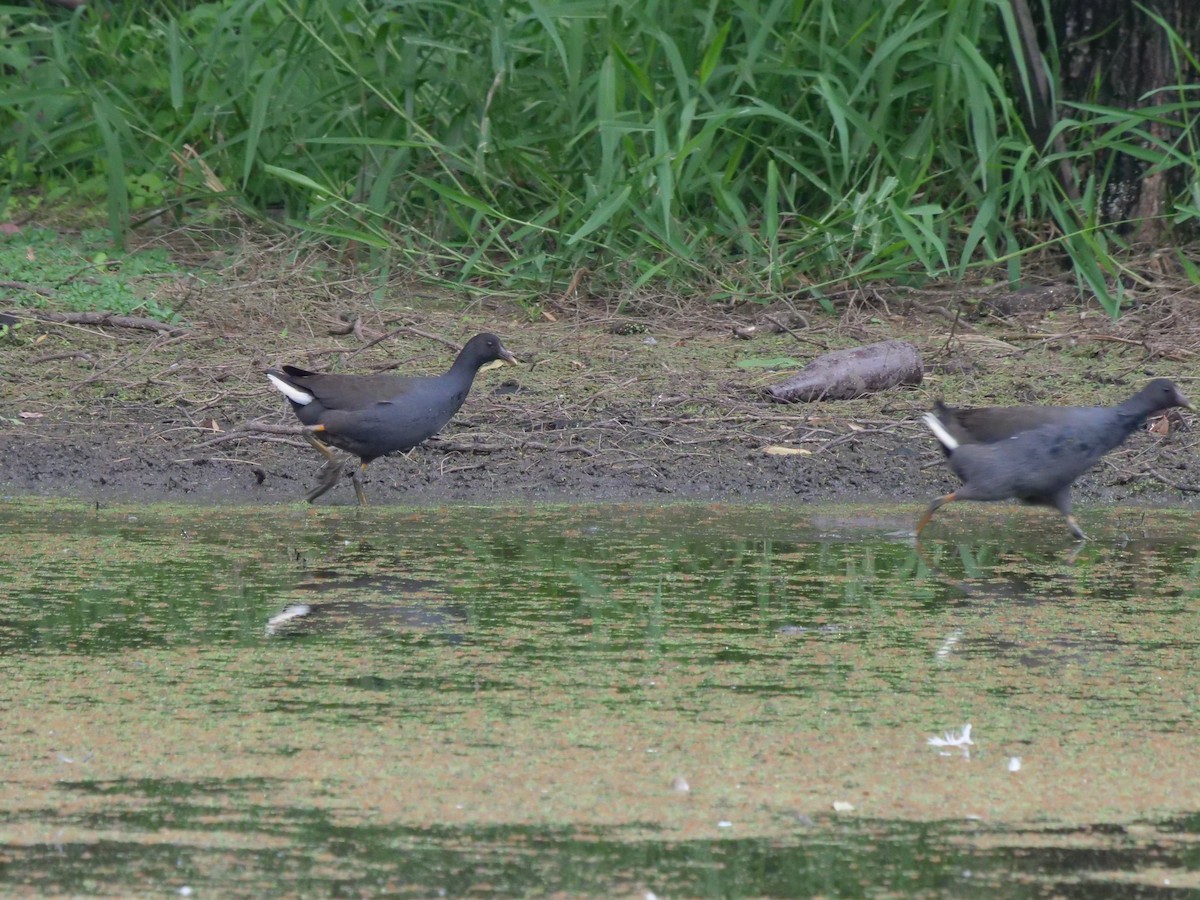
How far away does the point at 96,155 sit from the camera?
870 cm

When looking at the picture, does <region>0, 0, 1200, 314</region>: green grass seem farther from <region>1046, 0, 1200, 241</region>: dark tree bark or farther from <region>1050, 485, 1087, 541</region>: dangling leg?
<region>1050, 485, 1087, 541</region>: dangling leg

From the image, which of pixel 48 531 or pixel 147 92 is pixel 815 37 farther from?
pixel 48 531

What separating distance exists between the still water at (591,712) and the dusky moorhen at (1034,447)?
237mm

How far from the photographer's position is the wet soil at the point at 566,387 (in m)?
6.47

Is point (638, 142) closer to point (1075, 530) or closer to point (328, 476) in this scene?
point (328, 476)

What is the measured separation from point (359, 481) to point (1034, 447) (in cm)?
239

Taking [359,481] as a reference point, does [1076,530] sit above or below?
above

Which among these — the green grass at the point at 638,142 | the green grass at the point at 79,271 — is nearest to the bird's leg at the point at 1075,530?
the green grass at the point at 638,142

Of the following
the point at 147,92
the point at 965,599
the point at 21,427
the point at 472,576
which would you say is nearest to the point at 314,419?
the point at 21,427

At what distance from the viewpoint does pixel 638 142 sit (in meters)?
7.95

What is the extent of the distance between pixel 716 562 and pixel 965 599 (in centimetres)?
78

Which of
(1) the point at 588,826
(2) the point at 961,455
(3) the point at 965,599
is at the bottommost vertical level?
(1) the point at 588,826

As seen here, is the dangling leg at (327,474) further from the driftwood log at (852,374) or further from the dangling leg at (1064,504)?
the dangling leg at (1064,504)

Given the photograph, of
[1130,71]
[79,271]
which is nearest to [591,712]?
[79,271]
